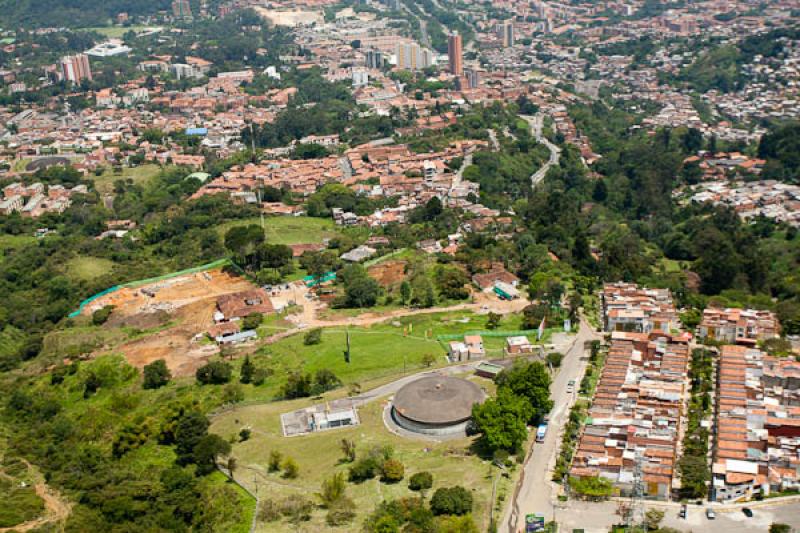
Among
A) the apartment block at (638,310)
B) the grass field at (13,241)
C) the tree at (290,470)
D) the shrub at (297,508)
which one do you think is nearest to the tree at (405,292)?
the apartment block at (638,310)

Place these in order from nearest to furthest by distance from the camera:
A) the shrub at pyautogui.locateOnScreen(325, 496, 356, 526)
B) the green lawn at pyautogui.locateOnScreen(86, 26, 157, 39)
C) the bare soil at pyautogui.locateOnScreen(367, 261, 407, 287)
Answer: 1. the shrub at pyautogui.locateOnScreen(325, 496, 356, 526)
2. the bare soil at pyautogui.locateOnScreen(367, 261, 407, 287)
3. the green lawn at pyautogui.locateOnScreen(86, 26, 157, 39)

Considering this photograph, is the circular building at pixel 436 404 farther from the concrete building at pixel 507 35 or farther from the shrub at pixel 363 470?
the concrete building at pixel 507 35

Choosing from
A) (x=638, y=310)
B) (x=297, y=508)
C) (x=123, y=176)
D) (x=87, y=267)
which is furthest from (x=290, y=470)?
(x=123, y=176)

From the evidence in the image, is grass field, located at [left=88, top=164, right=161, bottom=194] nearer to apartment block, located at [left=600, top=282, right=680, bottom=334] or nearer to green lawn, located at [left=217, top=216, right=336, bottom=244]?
green lawn, located at [left=217, top=216, right=336, bottom=244]

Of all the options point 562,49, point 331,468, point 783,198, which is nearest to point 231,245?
point 331,468

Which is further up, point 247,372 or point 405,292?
point 405,292

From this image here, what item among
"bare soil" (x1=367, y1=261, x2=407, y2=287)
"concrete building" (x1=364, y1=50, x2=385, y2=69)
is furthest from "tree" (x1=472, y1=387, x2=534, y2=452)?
"concrete building" (x1=364, y1=50, x2=385, y2=69)

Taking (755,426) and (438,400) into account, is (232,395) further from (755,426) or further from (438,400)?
(755,426)
